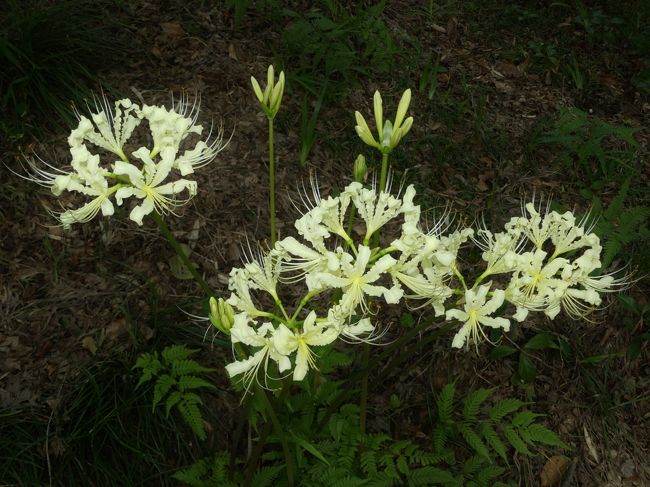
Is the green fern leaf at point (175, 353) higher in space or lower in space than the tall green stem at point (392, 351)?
lower

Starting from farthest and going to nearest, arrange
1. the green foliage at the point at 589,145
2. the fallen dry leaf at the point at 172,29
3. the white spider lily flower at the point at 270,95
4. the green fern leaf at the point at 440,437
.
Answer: the fallen dry leaf at the point at 172,29 → the green foliage at the point at 589,145 → the green fern leaf at the point at 440,437 → the white spider lily flower at the point at 270,95

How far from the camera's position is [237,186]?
358 centimetres

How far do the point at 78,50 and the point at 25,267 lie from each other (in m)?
1.44

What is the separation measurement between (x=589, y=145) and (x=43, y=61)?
337 cm

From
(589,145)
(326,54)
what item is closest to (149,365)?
(326,54)

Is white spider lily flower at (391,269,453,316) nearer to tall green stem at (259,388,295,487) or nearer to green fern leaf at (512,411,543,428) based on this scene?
tall green stem at (259,388,295,487)

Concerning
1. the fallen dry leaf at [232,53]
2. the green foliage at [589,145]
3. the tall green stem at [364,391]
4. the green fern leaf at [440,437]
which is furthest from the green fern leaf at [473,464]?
the fallen dry leaf at [232,53]

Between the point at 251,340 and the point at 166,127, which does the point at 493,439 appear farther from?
the point at 166,127

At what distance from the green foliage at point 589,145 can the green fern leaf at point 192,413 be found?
2657 millimetres

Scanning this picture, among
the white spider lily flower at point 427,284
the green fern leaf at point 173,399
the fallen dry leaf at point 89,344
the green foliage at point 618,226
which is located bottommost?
the fallen dry leaf at point 89,344

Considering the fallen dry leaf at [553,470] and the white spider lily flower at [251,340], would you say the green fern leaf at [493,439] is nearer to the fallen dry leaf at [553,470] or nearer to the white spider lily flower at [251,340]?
the fallen dry leaf at [553,470]

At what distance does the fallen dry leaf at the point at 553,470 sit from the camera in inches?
116

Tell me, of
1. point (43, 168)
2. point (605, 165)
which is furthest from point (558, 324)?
point (43, 168)

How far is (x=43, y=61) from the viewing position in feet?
11.6
